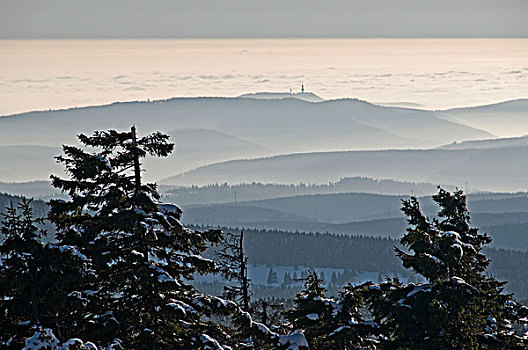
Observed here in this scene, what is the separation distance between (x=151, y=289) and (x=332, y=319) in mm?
5861

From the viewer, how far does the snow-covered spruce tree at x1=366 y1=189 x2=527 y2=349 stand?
29.7 meters

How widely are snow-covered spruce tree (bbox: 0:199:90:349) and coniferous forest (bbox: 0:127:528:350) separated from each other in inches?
1.1

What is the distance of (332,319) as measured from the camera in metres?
28.9

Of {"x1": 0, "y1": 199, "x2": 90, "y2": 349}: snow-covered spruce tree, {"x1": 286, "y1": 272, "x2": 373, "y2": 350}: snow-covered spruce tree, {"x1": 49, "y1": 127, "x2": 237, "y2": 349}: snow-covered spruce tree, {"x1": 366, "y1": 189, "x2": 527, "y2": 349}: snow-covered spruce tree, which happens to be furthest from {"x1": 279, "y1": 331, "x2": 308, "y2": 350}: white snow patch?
{"x1": 0, "y1": 199, "x2": 90, "y2": 349}: snow-covered spruce tree

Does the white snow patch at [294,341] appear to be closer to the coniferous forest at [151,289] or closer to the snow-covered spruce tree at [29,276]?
the coniferous forest at [151,289]

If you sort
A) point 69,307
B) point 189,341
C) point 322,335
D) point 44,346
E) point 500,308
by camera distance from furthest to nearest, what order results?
1. point 500,308
2. point 322,335
3. point 189,341
4. point 69,307
5. point 44,346

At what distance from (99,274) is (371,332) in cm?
863

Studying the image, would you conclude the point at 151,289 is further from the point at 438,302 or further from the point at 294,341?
the point at 438,302

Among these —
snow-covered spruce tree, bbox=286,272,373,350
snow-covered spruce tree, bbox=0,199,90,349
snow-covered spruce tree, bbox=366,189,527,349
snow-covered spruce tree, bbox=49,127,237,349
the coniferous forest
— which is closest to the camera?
snow-covered spruce tree, bbox=0,199,90,349

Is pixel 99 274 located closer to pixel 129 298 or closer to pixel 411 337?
pixel 129 298

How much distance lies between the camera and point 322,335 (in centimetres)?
2936

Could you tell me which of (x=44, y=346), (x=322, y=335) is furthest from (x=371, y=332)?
(x=44, y=346)

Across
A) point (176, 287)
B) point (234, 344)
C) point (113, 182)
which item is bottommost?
Result: point (234, 344)

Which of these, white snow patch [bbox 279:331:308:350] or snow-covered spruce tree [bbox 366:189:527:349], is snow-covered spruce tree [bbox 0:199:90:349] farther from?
snow-covered spruce tree [bbox 366:189:527:349]
